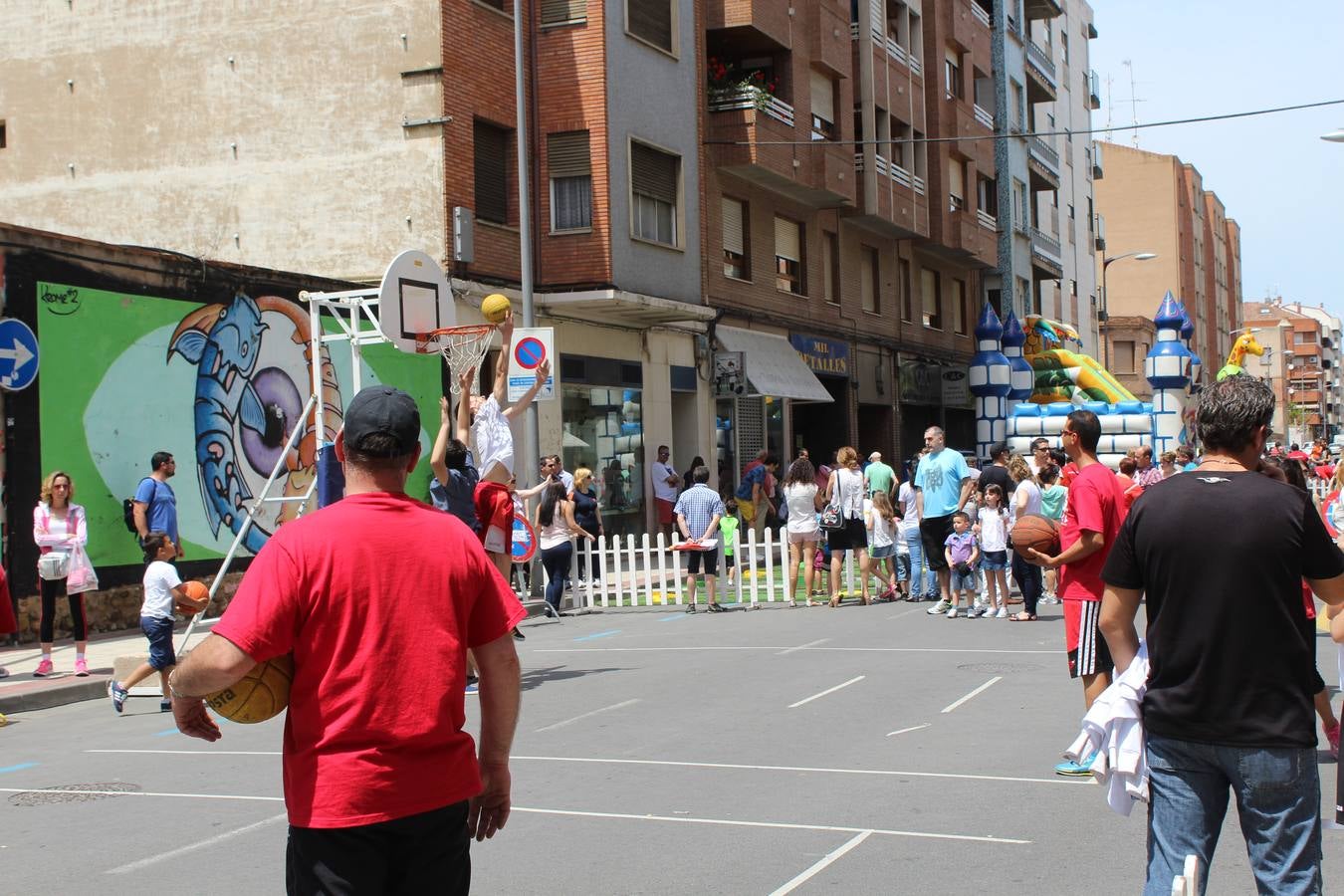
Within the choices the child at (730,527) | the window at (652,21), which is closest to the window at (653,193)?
the window at (652,21)

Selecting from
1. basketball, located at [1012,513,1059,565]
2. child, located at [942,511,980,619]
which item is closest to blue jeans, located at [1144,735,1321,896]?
basketball, located at [1012,513,1059,565]

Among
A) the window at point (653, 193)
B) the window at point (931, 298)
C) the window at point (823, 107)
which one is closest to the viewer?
the window at point (653, 193)

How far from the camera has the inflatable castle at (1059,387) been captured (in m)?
33.8

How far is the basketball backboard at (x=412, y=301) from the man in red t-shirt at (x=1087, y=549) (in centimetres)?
665

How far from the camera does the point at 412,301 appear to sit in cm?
1356

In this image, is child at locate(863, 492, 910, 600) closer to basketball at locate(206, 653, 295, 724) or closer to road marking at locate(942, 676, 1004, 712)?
road marking at locate(942, 676, 1004, 712)

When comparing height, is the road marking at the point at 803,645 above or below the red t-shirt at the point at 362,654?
below

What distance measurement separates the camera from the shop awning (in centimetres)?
2836

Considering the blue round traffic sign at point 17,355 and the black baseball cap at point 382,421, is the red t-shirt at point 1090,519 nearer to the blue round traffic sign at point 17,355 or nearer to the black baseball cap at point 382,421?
the black baseball cap at point 382,421

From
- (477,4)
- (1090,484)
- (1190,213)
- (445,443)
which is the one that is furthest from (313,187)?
(1190,213)

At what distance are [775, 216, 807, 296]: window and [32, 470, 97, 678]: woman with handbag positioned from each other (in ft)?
63.2

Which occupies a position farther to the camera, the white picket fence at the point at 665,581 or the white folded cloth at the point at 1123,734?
the white picket fence at the point at 665,581

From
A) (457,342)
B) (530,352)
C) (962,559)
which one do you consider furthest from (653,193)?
(457,342)

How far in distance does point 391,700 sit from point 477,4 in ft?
66.9
